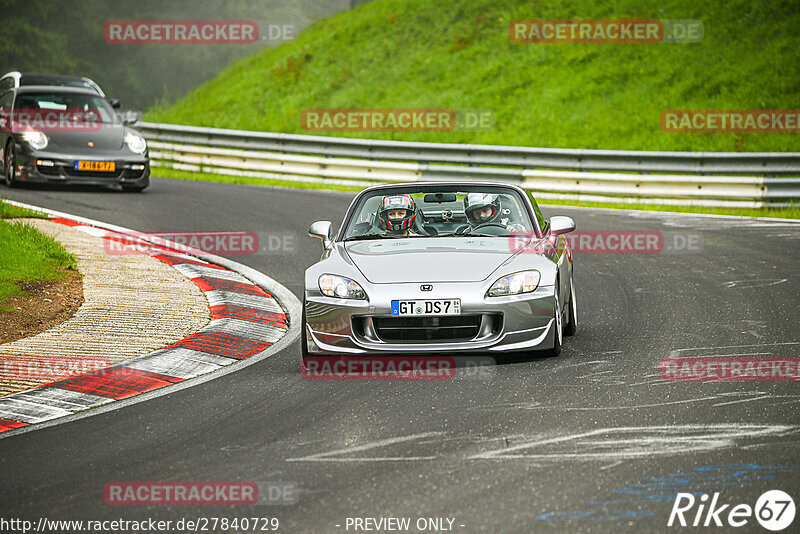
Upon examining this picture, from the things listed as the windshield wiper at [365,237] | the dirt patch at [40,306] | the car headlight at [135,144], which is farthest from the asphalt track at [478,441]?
the car headlight at [135,144]

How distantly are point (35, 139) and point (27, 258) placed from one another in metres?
7.73

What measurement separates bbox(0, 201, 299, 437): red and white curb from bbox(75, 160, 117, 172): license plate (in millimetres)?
5712

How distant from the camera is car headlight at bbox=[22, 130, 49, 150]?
17953 mm

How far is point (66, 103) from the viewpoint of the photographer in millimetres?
19297

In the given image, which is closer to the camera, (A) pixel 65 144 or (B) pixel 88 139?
(A) pixel 65 144

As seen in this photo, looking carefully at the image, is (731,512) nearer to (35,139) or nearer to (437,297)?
(437,297)

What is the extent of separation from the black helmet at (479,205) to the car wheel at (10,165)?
37.9 ft

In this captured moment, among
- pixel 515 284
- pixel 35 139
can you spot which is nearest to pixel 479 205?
pixel 515 284

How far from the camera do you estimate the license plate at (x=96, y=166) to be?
17.9 metres

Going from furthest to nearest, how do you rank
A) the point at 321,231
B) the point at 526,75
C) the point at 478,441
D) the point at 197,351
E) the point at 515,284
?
the point at 526,75
the point at 321,231
the point at 197,351
the point at 515,284
the point at 478,441

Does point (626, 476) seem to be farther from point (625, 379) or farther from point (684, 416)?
point (625, 379)

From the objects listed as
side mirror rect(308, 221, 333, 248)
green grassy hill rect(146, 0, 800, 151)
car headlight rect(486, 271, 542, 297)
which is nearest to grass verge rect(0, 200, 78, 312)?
side mirror rect(308, 221, 333, 248)

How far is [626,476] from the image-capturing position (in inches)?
199

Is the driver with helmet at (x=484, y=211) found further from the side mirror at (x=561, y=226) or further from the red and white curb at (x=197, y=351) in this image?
the red and white curb at (x=197, y=351)
